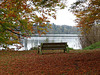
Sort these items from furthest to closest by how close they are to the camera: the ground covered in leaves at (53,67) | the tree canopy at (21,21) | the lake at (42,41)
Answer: the lake at (42,41) → the tree canopy at (21,21) → the ground covered in leaves at (53,67)

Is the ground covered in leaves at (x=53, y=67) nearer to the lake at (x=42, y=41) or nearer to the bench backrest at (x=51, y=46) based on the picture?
the bench backrest at (x=51, y=46)

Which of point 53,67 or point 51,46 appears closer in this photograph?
point 53,67

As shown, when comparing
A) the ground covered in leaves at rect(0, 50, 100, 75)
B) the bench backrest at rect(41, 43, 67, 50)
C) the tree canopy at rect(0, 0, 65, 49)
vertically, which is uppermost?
the tree canopy at rect(0, 0, 65, 49)

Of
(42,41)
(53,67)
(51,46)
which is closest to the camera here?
(53,67)

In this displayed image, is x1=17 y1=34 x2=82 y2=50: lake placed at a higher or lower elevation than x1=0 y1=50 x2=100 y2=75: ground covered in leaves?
higher

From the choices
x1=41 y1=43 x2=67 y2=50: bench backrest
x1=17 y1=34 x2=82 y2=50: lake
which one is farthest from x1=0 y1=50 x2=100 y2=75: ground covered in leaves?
x1=17 y1=34 x2=82 y2=50: lake

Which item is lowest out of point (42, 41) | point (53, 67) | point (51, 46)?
point (53, 67)

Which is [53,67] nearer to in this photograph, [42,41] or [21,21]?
[21,21]

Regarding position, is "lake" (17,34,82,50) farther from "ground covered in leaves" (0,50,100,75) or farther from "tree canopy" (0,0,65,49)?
"ground covered in leaves" (0,50,100,75)

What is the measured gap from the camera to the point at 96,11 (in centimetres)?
678

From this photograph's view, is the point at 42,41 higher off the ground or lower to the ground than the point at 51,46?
higher

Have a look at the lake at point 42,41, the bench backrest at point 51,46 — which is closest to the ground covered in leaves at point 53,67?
the bench backrest at point 51,46

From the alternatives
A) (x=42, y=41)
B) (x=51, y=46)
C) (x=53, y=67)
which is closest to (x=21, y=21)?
(x=51, y=46)

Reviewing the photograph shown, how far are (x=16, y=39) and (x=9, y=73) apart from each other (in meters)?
8.10
